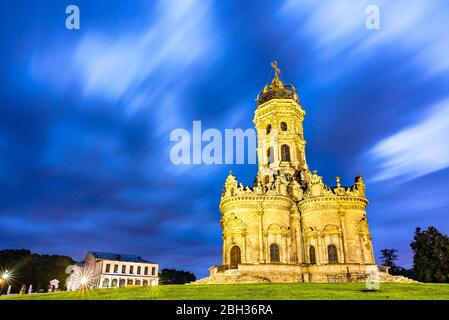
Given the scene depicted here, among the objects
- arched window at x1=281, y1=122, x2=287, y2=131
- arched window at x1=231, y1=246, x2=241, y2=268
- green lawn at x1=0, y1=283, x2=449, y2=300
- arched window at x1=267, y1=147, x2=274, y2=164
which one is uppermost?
arched window at x1=281, y1=122, x2=287, y2=131

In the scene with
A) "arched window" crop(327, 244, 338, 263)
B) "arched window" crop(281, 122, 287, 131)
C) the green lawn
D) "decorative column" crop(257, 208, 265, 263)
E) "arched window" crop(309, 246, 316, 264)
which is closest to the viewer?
the green lawn

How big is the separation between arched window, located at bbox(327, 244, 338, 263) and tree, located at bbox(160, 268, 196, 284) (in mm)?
66000

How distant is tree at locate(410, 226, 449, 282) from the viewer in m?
49.1

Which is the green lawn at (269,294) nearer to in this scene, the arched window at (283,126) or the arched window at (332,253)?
the arched window at (332,253)

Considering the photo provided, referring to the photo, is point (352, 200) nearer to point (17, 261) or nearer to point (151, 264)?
point (151, 264)

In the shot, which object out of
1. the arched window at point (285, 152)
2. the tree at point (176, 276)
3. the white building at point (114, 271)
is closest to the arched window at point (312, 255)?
the arched window at point (285, 152)

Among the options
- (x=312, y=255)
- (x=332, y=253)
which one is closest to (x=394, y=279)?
(x=332, y=253)

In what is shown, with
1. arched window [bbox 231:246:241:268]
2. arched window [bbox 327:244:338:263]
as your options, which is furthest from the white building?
arched window [bbox 327:244:338:263]

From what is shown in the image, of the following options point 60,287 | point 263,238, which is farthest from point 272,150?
point 60,287

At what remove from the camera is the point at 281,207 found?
43.8 metres

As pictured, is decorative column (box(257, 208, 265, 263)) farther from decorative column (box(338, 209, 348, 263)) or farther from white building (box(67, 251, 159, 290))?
white building (box(67, 251, 159, 290))

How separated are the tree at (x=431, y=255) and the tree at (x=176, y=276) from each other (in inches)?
2474

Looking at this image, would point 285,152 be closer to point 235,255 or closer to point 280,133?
point 280,133
